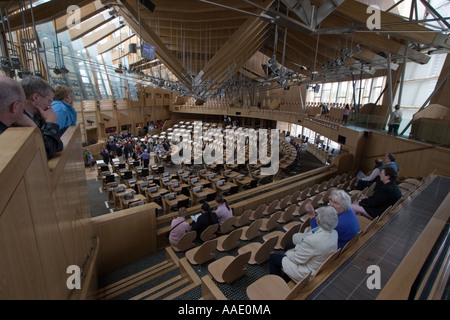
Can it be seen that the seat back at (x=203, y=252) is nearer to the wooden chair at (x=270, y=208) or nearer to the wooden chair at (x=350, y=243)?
the wooden chair at (x=350, y=243)

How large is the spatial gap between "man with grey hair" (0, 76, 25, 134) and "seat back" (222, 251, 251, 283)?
9.02 ft

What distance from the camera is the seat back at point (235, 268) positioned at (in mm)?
3055

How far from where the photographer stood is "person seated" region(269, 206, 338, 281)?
7.79 ft

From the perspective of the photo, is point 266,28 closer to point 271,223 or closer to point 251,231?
point 271,223

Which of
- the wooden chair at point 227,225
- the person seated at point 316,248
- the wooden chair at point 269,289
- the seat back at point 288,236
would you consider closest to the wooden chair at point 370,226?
the seat back at point 288,236

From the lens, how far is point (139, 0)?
17.4 feet

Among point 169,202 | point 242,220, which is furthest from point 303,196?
point 169,202

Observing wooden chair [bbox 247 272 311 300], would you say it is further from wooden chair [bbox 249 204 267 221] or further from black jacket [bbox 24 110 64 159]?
wooden chair [bbox 249 204 267 221]

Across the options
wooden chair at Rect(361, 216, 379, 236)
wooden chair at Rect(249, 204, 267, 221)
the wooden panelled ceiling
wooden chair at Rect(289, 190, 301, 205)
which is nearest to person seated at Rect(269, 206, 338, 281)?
wooden chair at Rect(361, 216, 379, 236)

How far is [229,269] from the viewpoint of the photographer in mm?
3088

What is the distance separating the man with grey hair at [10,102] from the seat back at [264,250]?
3398mm

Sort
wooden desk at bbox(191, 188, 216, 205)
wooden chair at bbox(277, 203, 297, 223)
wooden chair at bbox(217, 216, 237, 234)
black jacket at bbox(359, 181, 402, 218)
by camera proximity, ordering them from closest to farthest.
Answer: black jacket at bbox(359, 181, 402, 218), wooden chair at bbox(217, 216, 237, 234), wooden chair at bbox(277, 203, 297, 223), wooden desk at bbox(191, 188, 216, 205)
